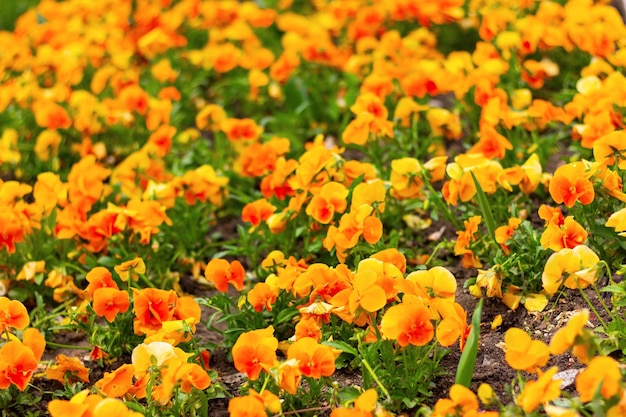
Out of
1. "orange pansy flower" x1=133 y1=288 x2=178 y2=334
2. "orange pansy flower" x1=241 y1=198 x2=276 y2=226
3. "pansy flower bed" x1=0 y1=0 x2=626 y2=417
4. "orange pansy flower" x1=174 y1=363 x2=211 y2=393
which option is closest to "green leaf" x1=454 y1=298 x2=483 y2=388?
"pansy flower bed" x1=0 y1=0 x2=626 y2=417

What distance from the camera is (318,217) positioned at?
2.58 meters

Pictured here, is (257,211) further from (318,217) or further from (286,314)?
(286,314)

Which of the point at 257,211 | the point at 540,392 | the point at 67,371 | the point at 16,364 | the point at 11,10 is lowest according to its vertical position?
the point at 11,10

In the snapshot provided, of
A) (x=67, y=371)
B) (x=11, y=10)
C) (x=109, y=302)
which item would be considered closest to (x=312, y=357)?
(x=109, y=302)

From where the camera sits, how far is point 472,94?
3.49 meters

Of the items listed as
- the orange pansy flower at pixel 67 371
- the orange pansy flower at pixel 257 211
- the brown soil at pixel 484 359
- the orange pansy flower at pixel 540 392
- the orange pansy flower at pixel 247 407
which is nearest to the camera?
the orange pansy flower at pixel 540 392

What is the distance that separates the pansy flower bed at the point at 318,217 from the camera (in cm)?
202

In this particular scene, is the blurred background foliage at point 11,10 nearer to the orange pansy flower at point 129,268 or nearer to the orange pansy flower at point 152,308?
the orange pansy flower at point 129,268

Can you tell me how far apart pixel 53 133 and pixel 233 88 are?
938 millimetres

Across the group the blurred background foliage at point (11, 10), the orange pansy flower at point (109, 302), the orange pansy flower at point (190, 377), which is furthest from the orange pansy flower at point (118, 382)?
the blurred background foliage at point (11, 10)

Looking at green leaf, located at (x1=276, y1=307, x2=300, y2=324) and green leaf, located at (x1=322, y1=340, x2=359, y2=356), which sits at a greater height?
green leaf, located at (x1=322, y1=340, x2=359, y2=356)

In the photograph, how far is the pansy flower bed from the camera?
202 centimetres

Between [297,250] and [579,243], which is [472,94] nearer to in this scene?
[297,250]

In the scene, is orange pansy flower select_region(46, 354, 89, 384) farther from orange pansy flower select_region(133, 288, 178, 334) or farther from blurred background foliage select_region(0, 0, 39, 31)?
blurred background foliage select_region(0, 0, 39, 31)
